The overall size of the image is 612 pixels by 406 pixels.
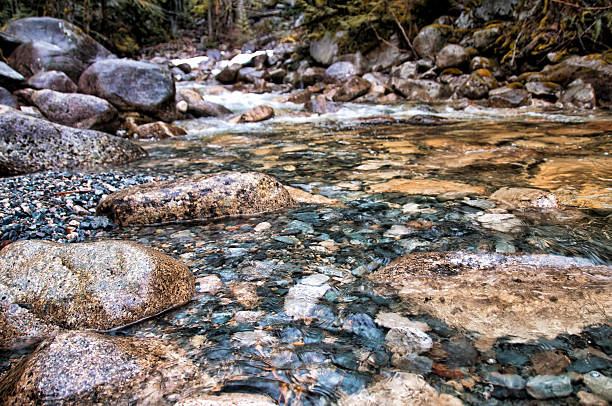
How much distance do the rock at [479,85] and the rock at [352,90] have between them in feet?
9.58

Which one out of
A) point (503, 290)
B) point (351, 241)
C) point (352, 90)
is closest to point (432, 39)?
point (352, 90)

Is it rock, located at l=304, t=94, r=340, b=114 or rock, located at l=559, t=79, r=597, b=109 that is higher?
rock, located at l=559, t=79, r=597, b=109

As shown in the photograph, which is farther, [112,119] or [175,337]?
[112,119]

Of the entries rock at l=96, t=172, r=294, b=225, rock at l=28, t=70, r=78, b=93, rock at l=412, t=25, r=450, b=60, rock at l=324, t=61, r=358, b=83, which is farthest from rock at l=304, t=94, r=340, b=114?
rock at l=96, t=172, r=294, b=225

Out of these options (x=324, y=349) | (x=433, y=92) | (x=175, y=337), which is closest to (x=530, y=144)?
(x=324, y=349)

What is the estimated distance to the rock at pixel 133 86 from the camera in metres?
8.47

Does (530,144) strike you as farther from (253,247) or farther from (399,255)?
(253,247)

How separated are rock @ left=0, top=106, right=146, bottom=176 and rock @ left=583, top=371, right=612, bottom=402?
5.63 metres

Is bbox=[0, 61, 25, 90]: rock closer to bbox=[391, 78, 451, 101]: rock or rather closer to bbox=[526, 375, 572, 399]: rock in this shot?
bbox=[391, 78, 451, 101]: rock

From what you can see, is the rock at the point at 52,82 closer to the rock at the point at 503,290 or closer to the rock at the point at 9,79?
the rock at the point at 9,79

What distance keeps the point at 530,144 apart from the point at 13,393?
583 centimetres

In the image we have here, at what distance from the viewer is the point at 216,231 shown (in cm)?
279

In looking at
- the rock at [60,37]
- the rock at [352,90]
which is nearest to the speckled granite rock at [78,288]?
the rock at [352,90]

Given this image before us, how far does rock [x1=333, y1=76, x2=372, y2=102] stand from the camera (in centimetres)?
1160
